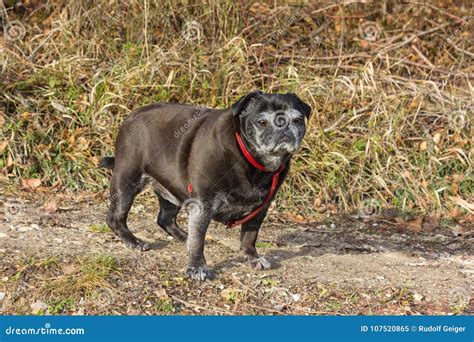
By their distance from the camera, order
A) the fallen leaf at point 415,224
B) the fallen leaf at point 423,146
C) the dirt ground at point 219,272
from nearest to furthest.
→ 1. the dirt ground at point 219,272
2. the fallen leaf at point 415,224
3. the fallen leaf at point 423,146

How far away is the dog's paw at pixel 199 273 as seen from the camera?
436 centimetres

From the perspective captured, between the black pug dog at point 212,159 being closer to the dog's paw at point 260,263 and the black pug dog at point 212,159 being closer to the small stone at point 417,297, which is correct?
the dog's paw at point 260,263

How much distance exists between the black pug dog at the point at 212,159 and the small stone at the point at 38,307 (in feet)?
3.07

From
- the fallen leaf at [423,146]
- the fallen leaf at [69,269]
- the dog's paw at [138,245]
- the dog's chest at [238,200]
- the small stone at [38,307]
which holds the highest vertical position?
the dog's chest at [238,200]

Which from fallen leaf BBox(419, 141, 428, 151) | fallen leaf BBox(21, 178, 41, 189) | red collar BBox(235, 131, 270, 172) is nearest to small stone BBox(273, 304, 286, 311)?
red collar BBox(235, 131, 270, 172)

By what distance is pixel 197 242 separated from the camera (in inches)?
176

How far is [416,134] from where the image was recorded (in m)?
7.31

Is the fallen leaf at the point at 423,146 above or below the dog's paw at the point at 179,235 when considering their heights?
above

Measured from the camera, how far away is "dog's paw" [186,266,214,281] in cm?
436

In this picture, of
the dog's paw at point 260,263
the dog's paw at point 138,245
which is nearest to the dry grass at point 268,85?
the dog's paw at point 138,245

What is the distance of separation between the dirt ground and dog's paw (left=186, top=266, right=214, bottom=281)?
0.04 metres

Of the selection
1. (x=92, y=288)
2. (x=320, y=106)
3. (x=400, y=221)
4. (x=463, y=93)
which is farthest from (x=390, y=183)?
(x=92, y=288)

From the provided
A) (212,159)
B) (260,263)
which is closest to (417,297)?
(260,263)

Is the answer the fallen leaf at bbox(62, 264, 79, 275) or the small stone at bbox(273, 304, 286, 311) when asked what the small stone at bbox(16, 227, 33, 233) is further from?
the small stone at bbox(273, 304, 286, 311)
